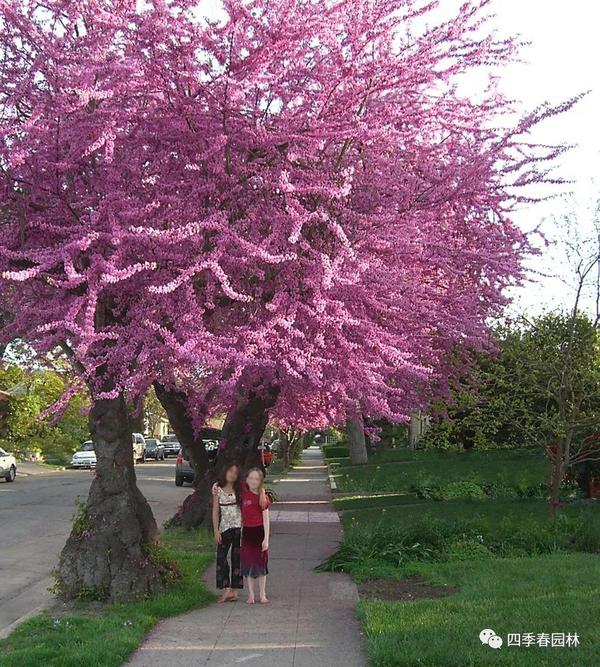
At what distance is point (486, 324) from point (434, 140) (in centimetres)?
278

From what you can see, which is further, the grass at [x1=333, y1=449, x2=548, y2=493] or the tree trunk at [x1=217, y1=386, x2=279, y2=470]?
the grass at [x1=333, y1=449, x2=548, y2=493]

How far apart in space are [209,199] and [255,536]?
3441 mm

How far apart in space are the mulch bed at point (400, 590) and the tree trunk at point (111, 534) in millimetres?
2144

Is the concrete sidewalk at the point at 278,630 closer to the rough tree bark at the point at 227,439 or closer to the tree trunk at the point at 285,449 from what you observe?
the rough tree bark at the point at 227,439

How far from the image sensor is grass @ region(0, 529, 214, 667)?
20.8 ft

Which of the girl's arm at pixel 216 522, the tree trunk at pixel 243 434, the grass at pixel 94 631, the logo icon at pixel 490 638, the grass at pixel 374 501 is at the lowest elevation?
the grass at pixel 94 631

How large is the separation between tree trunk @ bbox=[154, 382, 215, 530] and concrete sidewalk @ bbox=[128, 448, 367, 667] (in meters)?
3.56

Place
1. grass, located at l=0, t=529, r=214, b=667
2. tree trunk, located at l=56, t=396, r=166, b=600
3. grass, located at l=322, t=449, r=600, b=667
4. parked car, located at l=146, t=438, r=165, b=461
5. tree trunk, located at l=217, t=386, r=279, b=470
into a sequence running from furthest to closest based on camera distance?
parked car, located at l=146, t=438, r=165, b=461, tree trunk, located at l=217, t=386, r=279, b=470, tree trunk, located at l=56, t=396, r=166, b=600, grass, located at l=0, t=529, r=214, b=667, grass, located at l=322, t=449, r=600, b=667

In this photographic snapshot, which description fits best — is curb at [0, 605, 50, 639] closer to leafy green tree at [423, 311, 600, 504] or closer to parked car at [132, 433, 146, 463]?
leafy green tree at [423, 311, 600, 504]

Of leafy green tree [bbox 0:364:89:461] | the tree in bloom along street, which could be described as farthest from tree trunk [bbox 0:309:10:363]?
leafy green tree [bbox 0:364:89:461]

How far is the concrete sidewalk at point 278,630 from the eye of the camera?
6512 mm

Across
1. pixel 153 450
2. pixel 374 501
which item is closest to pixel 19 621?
pixel 374 501

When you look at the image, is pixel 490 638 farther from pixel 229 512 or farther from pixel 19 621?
pixel 19 621

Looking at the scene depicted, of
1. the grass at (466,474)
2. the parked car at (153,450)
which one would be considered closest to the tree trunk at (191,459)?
the grass at (466,474)
